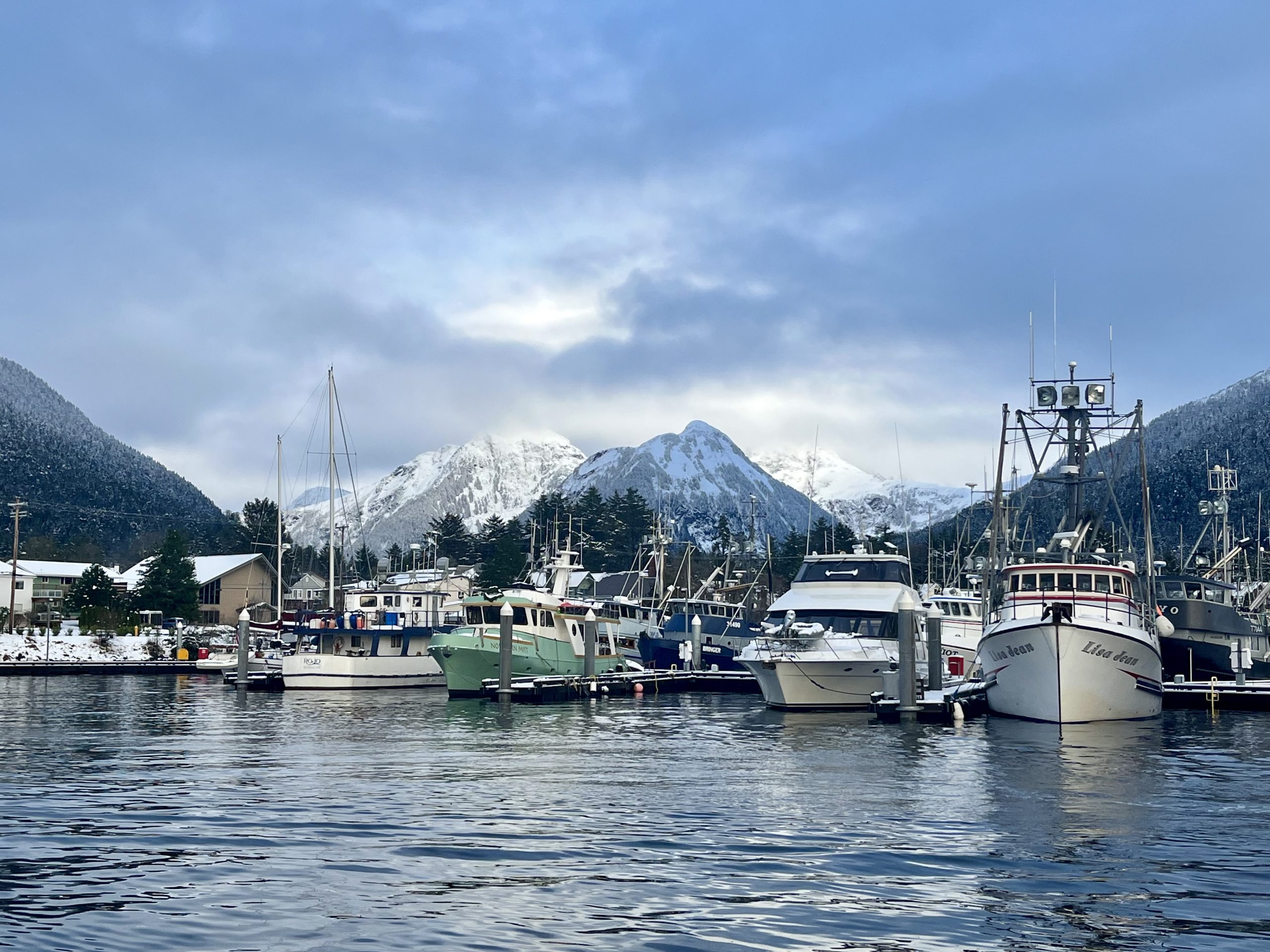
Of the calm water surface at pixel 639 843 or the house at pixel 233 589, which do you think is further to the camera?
the house at pixel 233 589

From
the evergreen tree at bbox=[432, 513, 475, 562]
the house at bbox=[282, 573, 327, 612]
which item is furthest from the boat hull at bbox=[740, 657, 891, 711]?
the evergreen tree at bbox=[432, 513, 475, 562]

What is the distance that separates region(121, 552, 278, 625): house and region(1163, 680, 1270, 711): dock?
91.4m

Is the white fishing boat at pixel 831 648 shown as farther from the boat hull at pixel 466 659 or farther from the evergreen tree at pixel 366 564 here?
the evergreen tree at pixel 366 564

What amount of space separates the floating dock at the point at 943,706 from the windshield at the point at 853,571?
1099 cm

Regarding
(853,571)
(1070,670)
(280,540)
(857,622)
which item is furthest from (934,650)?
(280,540)

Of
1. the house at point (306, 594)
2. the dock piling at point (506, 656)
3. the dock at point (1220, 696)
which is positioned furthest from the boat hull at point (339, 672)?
the house at point (306, 594)

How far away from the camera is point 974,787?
26.2 m

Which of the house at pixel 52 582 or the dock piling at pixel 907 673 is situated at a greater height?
the house at pixel 52 582

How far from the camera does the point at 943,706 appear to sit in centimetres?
4203

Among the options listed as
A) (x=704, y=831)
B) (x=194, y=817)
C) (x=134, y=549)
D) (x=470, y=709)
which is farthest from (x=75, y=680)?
(x=134, y=549)

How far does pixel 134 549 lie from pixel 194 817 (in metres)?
171

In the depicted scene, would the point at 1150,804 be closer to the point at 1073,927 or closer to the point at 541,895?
the point at 1073,927

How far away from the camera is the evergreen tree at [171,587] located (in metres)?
106

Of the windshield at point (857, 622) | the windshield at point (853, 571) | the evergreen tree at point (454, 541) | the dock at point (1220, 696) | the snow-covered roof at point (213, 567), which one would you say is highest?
the evergreen tree at point (454, 541)
